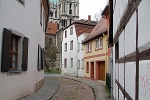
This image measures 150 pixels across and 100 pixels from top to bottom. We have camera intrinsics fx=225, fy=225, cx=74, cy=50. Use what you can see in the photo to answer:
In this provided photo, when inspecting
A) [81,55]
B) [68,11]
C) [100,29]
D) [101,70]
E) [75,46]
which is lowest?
[101,70]

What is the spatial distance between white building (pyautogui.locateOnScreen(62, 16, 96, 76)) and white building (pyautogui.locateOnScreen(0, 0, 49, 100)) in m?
17.3

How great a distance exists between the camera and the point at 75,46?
31.1 m

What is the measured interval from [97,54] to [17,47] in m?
13.7

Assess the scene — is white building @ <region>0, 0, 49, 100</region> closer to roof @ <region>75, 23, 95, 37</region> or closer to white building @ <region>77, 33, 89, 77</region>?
white building @ <region>77, 33, 89, 77</region>

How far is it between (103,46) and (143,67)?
59.4 feet

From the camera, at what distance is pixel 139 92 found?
3000mm

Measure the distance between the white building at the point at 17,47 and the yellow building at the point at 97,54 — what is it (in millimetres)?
8345

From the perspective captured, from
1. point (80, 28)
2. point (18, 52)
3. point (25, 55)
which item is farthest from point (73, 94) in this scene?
point (80, 28)

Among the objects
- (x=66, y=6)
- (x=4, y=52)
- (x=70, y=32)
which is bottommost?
(x=4, y=52)

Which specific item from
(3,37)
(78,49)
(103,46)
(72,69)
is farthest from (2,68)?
(72,69)

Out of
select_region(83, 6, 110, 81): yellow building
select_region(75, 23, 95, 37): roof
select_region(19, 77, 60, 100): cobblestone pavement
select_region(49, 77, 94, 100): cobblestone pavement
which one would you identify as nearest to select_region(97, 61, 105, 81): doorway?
select_region(83, 6, 110, 81): yellow building

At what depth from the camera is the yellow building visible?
20094mm

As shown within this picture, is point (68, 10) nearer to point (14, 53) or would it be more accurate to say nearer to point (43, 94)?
point (43, 94)

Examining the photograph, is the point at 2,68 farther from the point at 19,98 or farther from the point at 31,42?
the point at 31,42
